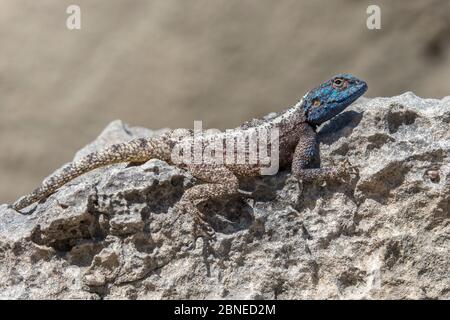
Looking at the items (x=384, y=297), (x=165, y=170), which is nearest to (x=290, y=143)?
(x=165, y=170)

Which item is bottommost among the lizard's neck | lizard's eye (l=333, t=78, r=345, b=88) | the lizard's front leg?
the lizard's front leg

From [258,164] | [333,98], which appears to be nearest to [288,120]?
[333,98]


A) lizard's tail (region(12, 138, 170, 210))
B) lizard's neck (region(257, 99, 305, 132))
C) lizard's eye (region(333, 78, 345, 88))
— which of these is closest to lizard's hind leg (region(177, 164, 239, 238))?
lizard's tail (region(12, 138, 170, 210))

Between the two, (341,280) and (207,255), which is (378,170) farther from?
(207,255)

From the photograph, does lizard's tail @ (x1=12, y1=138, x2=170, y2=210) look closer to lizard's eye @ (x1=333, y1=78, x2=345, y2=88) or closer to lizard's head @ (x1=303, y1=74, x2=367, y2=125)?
lizard's head @ (x1=303, y1=74, x2=367, y2=125)

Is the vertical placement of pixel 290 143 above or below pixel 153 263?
above

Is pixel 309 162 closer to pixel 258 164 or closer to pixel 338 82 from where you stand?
pixel 258 164
